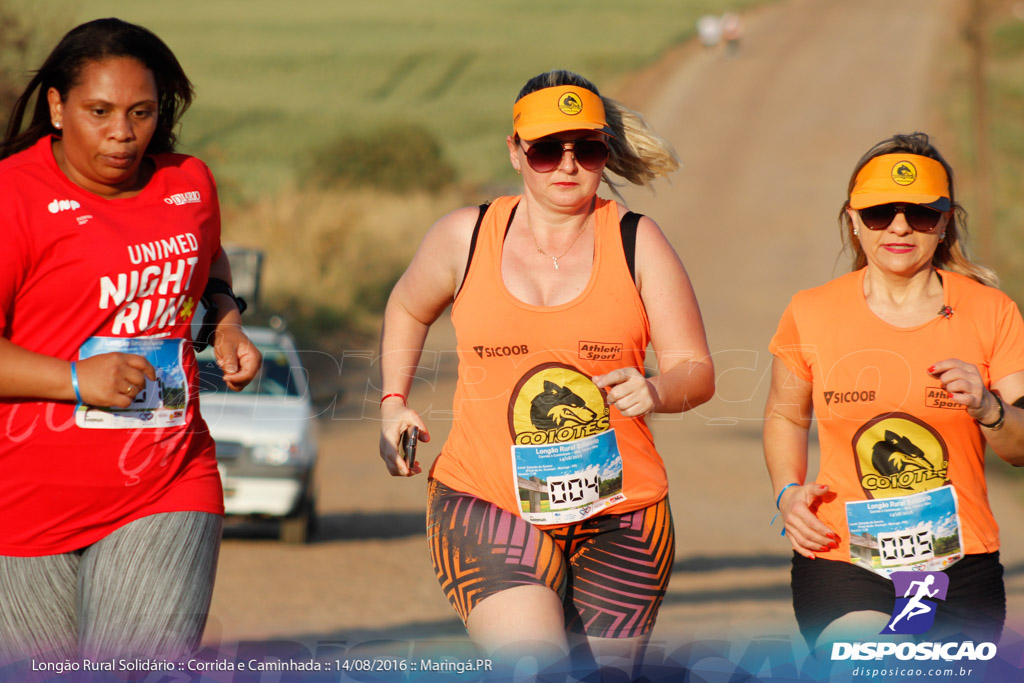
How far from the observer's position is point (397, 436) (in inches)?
146

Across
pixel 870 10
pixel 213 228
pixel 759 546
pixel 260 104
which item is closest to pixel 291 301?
pixel 759 546

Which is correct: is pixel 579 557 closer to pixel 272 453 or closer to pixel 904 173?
pixel 904 173

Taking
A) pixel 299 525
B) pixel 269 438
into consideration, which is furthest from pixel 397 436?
pixel 299 525

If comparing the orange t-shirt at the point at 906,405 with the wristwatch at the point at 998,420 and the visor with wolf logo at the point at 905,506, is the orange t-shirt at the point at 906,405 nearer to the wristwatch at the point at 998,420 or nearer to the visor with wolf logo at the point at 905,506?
the visor with wolf logo at the point at 905,506

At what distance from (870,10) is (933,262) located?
57849mm

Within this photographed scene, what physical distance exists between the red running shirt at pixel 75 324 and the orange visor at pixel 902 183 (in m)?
1.99

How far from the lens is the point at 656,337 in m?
3.62

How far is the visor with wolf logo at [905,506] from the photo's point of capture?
364 centimetres

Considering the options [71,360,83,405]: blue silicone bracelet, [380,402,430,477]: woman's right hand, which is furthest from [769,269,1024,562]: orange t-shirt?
[71,360,83,405]: blue silicone bracelet

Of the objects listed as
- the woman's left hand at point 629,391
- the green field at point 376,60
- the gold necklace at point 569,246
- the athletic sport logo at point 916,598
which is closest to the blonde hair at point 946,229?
the gold necklace at point 569,246

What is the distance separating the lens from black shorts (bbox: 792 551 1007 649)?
3.62m

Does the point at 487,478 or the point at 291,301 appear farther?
the point at 291,301

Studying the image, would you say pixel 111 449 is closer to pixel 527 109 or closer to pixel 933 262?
pixel 527 109

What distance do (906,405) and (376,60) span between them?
64438mm
